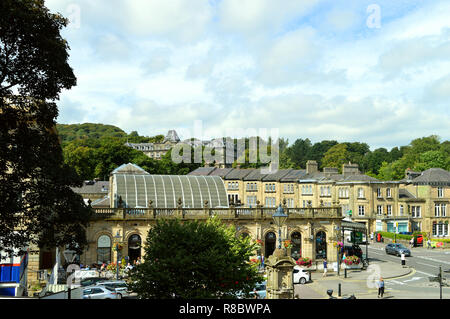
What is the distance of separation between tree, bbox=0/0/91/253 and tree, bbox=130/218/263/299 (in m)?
4.48

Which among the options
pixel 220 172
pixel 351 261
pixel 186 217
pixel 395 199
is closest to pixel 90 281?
pixel 186 217

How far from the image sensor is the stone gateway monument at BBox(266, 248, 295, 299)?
21.5m

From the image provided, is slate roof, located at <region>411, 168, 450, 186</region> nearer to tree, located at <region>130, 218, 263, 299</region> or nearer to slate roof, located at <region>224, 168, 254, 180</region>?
slate roof, located at <region>224, 168, 254, 180</region>

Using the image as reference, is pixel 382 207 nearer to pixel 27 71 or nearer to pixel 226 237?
pixel 226 237

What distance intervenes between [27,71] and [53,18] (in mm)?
2638

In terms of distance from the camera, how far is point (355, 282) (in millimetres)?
34625

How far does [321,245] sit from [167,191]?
17.7 metres

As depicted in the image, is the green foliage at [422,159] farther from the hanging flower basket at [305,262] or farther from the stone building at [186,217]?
the hanging flower basket at [305,262]

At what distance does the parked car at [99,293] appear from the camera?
26297mm

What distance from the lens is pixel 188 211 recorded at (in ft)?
130

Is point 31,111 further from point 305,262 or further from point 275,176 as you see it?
point 275,176

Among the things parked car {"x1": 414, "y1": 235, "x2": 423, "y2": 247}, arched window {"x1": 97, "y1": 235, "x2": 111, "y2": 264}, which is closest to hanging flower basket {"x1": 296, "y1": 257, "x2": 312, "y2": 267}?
arched window {"x1": 97, "y1": 235, "x2": 111, "y2": 264}

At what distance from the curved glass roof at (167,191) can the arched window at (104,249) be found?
20.5 feet

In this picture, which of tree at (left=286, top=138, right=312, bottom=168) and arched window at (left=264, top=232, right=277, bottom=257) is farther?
tree at (left=286, top=138, right=312, bottom=168)
